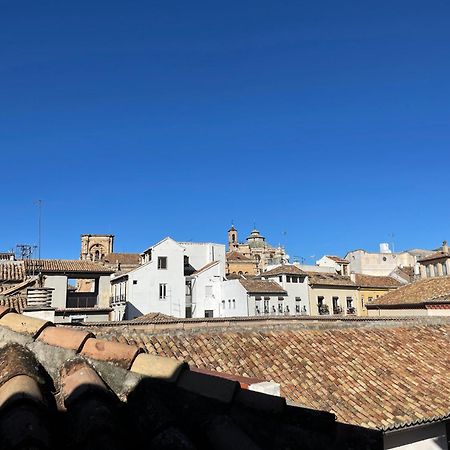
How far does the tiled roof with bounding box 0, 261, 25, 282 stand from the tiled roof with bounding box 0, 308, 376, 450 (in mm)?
31853

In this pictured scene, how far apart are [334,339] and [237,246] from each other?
293 feet

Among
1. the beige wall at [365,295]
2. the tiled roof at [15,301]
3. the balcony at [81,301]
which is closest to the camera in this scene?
the tiled roof at [15,301]

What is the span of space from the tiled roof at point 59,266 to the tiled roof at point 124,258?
22427 mm

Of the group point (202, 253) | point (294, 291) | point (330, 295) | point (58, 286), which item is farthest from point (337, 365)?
point (202, 253)

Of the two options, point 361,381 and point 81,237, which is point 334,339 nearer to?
point 361,381

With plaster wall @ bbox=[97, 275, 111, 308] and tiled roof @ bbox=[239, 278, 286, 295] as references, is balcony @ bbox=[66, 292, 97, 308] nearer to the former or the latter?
plaster wall @ bbox=[97, 275, 111, 308]

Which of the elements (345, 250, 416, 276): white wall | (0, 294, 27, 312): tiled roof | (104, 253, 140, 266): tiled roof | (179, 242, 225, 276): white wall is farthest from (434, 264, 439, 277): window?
(104, 253, 140, 266): tiled roof

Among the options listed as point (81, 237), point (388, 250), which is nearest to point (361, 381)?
point (388, 250)

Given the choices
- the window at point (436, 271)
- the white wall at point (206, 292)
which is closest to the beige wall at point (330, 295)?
the white wall at point (206, 292)

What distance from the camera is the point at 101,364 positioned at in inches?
131

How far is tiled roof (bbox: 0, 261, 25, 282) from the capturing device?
32.1m

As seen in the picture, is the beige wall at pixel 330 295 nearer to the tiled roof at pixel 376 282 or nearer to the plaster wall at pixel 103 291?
the tiled roof at pixel 376 282

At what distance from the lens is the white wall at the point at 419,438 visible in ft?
32.4

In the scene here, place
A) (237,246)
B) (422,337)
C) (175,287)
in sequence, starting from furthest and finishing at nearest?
(237,246) < (175,287) < (422,337)
